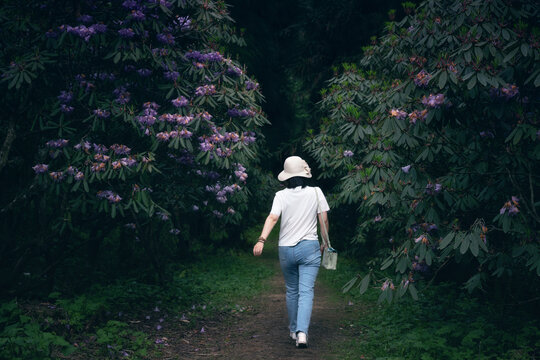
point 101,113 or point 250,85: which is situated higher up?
point 250,85

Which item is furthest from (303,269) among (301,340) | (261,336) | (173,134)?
(173,134)

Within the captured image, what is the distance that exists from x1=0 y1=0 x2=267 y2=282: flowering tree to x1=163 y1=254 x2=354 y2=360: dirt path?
1.57m

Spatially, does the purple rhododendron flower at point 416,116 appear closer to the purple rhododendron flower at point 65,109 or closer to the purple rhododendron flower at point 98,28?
the purple rhododendron flower at point 98,28

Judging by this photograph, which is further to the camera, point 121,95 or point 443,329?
point 121,95

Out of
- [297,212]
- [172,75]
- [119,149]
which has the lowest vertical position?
[297,212]

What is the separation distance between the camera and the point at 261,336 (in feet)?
20.0

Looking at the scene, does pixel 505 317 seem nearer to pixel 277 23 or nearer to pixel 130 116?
pixel 130 116

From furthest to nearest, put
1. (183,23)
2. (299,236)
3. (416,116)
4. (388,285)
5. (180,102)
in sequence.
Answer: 1. (183,23)
2. (180,102)
3. (299,236)
4. (388,285)
5. (416,116)

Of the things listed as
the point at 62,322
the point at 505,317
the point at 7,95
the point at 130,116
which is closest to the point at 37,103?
the point at 7,95

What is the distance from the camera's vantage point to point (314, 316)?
7270mm

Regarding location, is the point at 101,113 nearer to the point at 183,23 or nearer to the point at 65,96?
the point at 65,96

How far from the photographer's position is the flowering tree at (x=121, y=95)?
Result: 5.38 m

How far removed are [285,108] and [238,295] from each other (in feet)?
36.2

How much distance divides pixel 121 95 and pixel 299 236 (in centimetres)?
251
